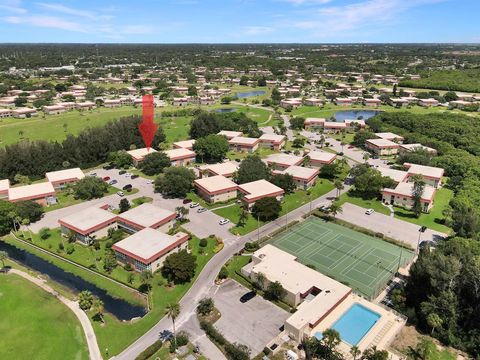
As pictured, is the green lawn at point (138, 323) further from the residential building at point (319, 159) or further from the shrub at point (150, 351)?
the residential building at point (319, 159)

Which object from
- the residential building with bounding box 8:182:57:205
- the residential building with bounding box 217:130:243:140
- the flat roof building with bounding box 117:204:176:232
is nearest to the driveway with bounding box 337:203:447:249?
the flat roof building with bounding box 117:204:176:232

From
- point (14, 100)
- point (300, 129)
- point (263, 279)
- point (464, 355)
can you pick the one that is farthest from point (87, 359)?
point (14, 100)

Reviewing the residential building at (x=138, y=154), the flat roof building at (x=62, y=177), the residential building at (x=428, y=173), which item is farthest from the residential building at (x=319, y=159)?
the flat roof building at (x=62, y=177)

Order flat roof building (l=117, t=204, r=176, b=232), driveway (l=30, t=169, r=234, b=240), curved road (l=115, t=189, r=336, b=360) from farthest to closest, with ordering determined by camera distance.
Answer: driveway (l=30, t=169, r=234, b=240), flat roof building (l=117, t=204, r=176, b=232), curved road (l=115, t=189, r=336, b=360)

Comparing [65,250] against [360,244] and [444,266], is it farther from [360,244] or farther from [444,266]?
[444,266]

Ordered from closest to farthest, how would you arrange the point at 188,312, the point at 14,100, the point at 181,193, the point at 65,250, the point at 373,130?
the point at 188,312 < the point at 65,250 < the point at 181,193 < the point at 373,130 < the point at 14,100

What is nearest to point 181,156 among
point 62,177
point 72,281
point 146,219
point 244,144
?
point 244,144

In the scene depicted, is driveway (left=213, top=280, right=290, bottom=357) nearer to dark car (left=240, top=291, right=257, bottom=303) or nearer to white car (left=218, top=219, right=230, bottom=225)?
dark car (left=240, top=291, right=257, bottom=303)
